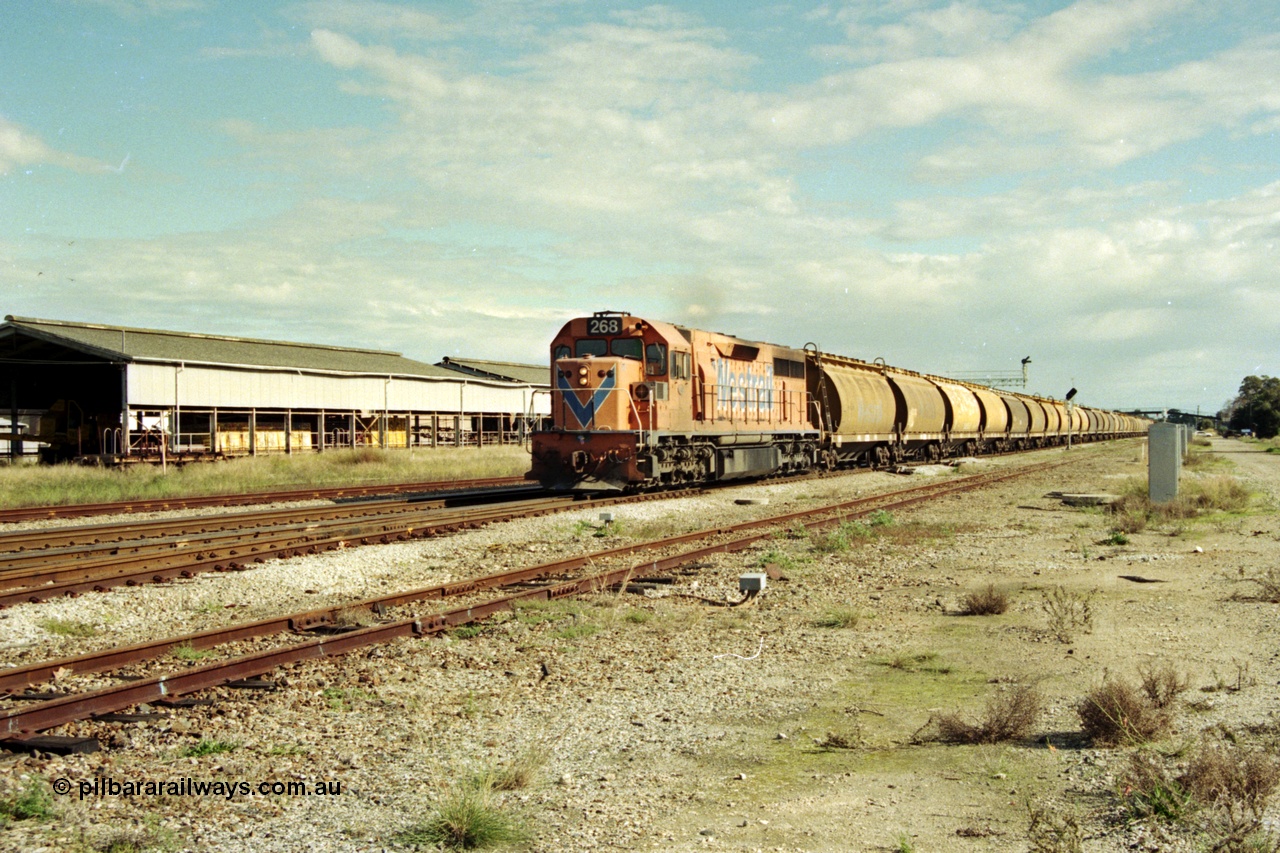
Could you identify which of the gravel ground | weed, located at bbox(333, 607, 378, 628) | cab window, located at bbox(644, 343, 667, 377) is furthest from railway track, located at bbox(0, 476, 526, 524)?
weed, located at bbox(333, 607, 378, 628)

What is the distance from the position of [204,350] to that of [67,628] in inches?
1307

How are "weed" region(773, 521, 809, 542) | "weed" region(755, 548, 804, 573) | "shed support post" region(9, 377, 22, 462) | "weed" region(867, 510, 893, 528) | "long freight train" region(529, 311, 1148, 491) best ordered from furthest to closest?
1. "shed support post" region(9, 377, 22, 462)
2. "long freight train" region(529, 311, 1148, 491)
3. "weed" region(867, 510, 893, 528)
4. "weed" region(773, 521, 809, 542)
5. "weed" region(755, 548, 804, 573)

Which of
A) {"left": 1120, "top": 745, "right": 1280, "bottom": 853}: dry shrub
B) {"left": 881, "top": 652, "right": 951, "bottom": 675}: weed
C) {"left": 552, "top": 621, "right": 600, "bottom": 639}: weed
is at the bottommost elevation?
{"left": 881, "top": 652, "right": 951, "bottom": 675}: weed

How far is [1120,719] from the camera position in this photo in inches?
209

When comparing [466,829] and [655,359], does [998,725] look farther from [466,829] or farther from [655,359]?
[655,359]

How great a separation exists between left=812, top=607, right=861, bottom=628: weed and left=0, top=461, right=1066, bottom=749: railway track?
196 centimetres

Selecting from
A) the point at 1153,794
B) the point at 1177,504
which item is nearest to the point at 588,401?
the point at 1177,504

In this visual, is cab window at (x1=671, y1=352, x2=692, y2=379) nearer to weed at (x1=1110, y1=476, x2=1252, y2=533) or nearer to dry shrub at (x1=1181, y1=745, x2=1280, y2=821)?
weed at (x1=1110, y1=476, x2=1252, y2=533)

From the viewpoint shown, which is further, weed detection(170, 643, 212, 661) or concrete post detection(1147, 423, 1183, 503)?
concrete post detection(1147, 423, 1183, 503)

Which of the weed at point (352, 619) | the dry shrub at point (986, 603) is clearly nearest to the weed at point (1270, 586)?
the dry shrub at point (986, 603)

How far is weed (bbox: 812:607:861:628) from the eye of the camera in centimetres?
879

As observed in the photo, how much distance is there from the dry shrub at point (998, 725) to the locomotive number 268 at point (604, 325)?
15.3 metres

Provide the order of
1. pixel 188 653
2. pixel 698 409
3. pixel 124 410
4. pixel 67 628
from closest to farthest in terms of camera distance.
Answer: pixel 188 653 → pixel 67 628 → pixel 698 409 → pixel 124 410

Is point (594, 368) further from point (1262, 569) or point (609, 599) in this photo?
point (1262, 569)
